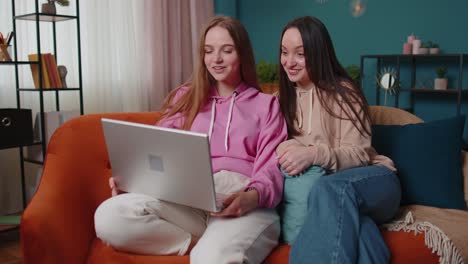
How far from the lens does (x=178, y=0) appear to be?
388 centimetres

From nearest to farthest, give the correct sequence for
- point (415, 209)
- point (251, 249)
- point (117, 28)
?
point (251, 249)
point (415, 209)
point (117, 28)

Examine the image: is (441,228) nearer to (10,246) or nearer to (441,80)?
(10,246)

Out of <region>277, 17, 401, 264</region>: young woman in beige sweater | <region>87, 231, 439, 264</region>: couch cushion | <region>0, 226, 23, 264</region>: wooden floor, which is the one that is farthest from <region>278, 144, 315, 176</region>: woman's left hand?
<region>0, 226, 23, 264</region>: wooden floor

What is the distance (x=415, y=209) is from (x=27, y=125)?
190 centimetres

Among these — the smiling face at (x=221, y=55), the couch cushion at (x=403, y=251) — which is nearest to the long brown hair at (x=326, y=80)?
the smiling face at (x=221, y=55)

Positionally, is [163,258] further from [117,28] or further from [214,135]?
[117,28]

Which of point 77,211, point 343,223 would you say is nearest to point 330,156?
point 343,223

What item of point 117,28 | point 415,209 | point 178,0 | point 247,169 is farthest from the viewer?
point 178,0

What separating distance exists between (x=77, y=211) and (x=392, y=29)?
118 inches

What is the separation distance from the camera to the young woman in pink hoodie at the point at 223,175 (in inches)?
52.6

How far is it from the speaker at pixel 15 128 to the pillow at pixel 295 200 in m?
1.60

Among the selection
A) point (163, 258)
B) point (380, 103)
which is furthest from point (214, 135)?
point (380, 103)

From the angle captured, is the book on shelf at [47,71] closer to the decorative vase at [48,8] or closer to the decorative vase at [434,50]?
the decorative vase at [48,8]

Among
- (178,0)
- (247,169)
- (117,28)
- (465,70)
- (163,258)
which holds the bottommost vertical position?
(163,258)
